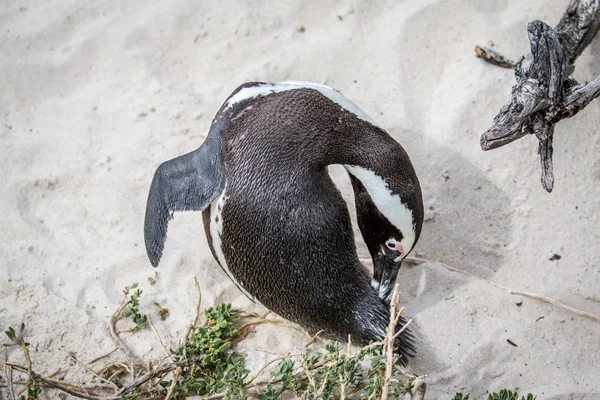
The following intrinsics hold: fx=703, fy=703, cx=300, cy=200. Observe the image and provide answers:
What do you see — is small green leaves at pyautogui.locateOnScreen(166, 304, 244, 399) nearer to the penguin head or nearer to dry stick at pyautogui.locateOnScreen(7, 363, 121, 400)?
dry stick at pyautogui.locateOnScreen(7, 363, 121, 400)

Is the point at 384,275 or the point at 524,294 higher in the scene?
the point at 384,275

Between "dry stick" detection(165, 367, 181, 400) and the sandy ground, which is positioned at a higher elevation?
the sandy ground

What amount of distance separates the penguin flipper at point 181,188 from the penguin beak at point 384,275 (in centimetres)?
51

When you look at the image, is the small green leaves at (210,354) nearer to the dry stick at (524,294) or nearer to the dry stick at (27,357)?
the dry stick at (27,357)

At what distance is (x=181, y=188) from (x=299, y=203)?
36cm

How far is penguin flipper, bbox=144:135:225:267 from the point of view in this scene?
75.7 inches

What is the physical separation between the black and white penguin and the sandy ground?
0.26 meters

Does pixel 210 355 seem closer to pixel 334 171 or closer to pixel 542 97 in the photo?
pixel 334 171

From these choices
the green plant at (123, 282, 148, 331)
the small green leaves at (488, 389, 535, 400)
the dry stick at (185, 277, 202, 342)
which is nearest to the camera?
the small green leaves at (488, 389, 535, 400)

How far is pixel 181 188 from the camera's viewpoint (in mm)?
1972

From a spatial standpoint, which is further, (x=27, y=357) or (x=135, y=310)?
(x=135, y=310)

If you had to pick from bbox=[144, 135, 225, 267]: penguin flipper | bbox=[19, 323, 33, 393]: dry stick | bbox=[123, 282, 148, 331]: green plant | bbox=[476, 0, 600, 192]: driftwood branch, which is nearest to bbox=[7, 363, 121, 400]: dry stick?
bbox=[19, 323, 33, 393]: dry stick

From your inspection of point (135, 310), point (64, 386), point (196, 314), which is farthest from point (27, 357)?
point (196, 314)

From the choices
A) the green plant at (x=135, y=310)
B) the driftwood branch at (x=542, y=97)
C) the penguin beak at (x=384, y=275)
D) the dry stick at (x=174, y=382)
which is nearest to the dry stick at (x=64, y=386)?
the dry stick at (x=174, y=382)
